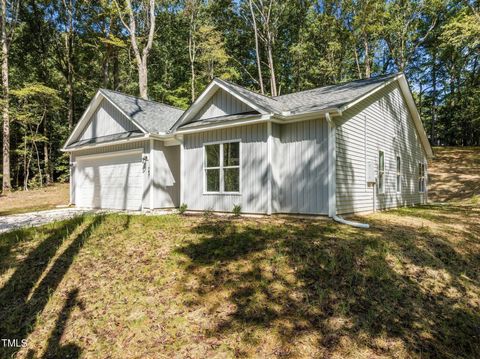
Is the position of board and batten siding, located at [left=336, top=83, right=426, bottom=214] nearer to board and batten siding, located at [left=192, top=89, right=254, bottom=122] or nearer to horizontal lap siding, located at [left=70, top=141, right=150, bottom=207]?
board and batten siding, located at [left=192, top=89, right=254, bottom=122]

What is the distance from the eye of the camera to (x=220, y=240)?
6.36m

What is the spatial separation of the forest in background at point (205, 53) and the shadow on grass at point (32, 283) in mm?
14136

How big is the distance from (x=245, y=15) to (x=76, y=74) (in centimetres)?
1493

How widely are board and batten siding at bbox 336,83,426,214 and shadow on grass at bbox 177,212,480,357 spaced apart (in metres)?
2.58

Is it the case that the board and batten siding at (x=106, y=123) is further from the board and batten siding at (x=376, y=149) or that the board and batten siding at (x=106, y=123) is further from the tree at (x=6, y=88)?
the board and batten siding at (x=376, y=149)

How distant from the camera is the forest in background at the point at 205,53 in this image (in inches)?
872

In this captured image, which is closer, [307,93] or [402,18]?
[307,93]

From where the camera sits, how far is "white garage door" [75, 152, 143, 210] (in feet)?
39.0

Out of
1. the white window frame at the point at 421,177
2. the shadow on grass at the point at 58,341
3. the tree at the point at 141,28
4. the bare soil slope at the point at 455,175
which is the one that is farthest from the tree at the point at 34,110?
the bare soil slope at the point at 455,175

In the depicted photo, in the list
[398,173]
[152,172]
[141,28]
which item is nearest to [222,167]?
[152,172]

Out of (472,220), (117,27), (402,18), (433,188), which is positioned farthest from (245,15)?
(472,220)

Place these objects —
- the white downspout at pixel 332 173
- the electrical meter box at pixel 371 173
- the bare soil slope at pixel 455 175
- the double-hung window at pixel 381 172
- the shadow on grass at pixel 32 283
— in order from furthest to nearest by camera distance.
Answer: the bare soil slope at pixel 455 175, the double-hung window at pixel 381 172, the electrical meter box at pixel 371 173, the white downspout at pixel 332 173, the shadow on grass at pixel 32 283

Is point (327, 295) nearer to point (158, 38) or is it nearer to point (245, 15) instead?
point (245, 15)

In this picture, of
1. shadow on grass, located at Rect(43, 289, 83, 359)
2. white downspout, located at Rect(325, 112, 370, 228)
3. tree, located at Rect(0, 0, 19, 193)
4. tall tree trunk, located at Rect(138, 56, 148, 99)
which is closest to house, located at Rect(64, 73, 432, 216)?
white downspout, located at Rect(325, 112, 370, 228)
